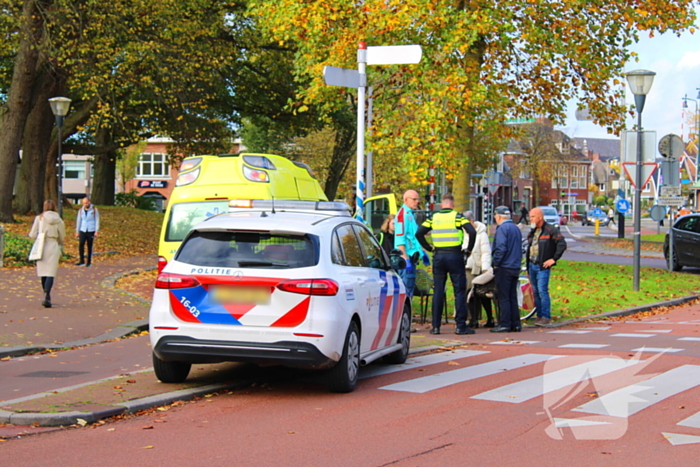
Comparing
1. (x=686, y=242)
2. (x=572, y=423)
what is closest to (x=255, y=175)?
(x=572, y=423)

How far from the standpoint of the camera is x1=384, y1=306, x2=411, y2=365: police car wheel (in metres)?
9.72

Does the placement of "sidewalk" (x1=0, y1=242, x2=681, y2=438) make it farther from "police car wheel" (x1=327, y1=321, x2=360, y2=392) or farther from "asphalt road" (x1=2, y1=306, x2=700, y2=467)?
"police car wheel" (x1=327, y1=321, x2=360, y2=392)

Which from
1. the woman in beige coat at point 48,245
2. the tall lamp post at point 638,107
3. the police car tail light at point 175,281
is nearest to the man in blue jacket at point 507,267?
the police car tail light at point 175,281

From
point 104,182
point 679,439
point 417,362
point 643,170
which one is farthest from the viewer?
point 104,182

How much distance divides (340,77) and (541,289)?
493cm

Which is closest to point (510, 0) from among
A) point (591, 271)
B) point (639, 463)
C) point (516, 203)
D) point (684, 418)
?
point (591, 271)

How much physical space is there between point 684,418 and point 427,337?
18.7ft

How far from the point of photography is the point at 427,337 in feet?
40.0

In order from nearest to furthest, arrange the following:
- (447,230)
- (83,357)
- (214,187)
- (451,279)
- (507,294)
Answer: (83,357)
(447,230)
(451,279)
(507,294)
(214,187)

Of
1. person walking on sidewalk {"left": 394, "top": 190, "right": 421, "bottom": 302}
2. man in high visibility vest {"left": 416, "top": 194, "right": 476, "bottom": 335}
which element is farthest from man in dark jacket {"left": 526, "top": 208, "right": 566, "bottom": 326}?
person walking on sidewalk {"left": 394, "top": 190, "right": 421, "bottom": 302}

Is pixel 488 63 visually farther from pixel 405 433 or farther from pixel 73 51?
pixel 405 433

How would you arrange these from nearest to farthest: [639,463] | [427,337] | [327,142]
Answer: [639,463], [427,337], [327,142]

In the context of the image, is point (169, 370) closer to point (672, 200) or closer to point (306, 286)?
point (306, 286)

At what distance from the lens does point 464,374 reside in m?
8.86
